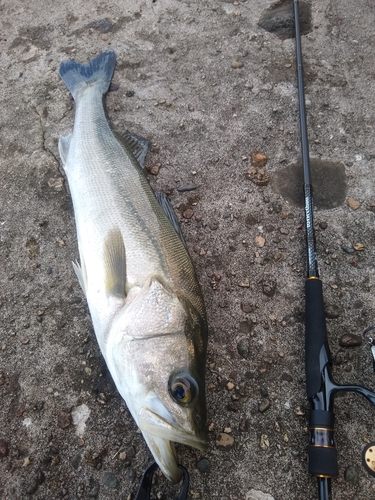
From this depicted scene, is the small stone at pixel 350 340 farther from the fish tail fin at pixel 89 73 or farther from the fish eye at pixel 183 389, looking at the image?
the fish tail fin at pixel 89 73

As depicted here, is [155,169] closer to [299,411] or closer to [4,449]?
[299,411]

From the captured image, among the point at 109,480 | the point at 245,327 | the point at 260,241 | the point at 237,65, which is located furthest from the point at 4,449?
the point at 237,65

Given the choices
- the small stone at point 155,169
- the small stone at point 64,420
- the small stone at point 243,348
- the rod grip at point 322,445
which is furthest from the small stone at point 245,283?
the small stone at point 64,420

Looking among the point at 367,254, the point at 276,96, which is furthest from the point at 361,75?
the point at 367,254

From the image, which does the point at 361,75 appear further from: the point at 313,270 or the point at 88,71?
the point at 88,71

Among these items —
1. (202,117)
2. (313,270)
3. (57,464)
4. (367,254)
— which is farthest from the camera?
(202,117)

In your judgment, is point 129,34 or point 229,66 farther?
point 129,34

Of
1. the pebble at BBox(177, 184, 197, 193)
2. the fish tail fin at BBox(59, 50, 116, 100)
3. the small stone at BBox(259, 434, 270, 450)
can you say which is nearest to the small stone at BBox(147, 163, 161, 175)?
the pebble at BBox(177, 184, 197, 193)
